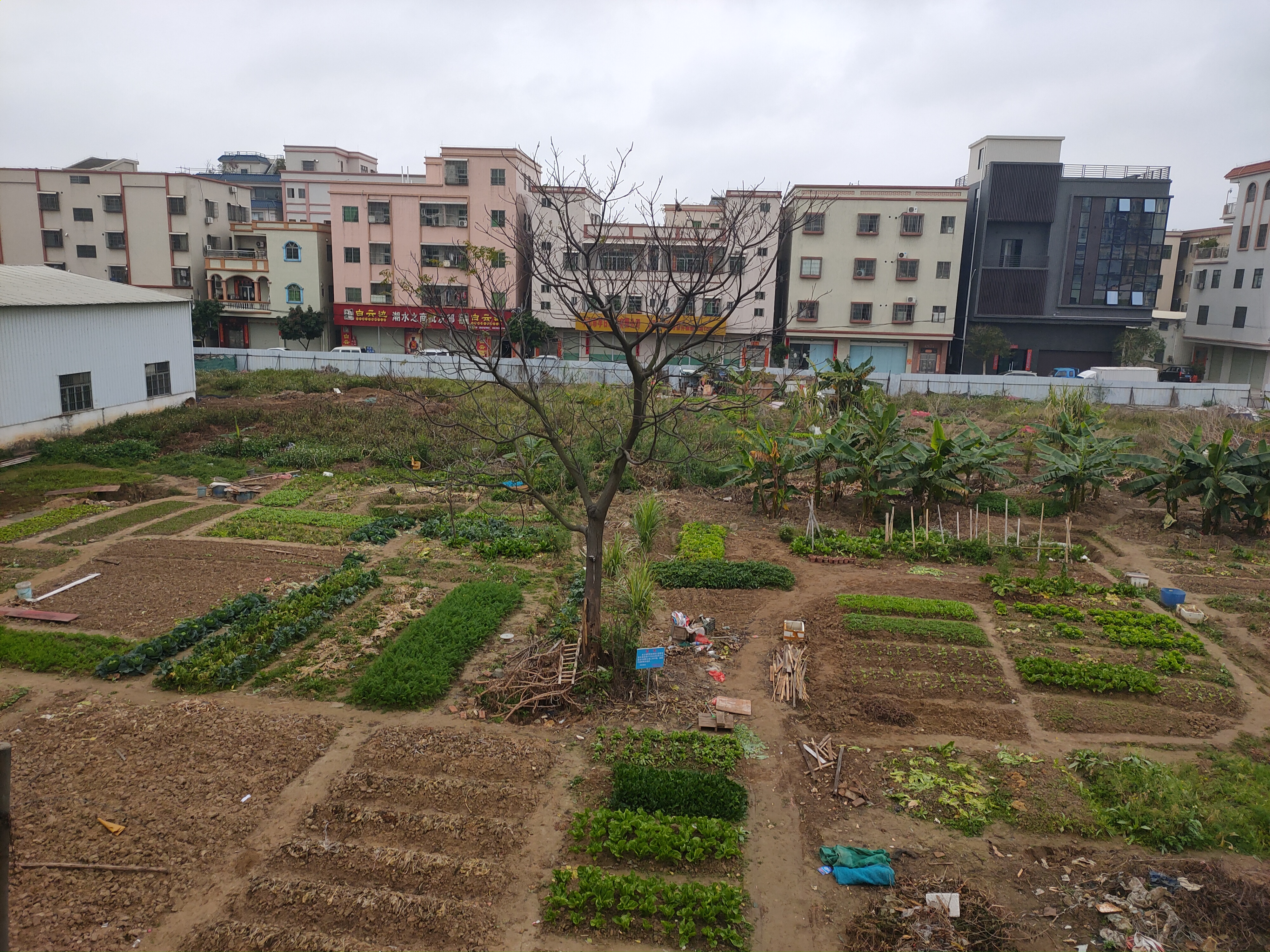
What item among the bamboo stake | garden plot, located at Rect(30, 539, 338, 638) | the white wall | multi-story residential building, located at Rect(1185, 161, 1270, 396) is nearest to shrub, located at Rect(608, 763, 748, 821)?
garden plot, located at Rect(30, 539, 338, 638)

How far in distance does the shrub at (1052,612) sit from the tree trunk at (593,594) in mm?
6939

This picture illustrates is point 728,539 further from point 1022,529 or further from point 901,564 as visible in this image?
point 1022,529

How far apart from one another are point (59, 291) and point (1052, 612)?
26.6m

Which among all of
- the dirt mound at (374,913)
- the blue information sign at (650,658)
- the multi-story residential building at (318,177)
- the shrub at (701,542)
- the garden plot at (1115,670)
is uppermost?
the multi-story residential building at (318,177)

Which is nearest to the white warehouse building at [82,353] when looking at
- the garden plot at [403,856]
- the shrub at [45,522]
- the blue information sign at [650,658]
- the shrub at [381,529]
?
the shrub at [45,522]

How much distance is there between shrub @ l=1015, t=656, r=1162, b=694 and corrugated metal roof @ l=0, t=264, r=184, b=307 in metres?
24.1

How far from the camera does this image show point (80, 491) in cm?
1919

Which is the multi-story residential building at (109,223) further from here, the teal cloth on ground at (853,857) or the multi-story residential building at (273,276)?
the teal cloth on ground at (853,857)

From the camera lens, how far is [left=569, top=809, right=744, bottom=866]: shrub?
24.7 feet

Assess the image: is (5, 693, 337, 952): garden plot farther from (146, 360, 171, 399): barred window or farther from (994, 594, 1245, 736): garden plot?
(146, 360, 171, 399): barred window

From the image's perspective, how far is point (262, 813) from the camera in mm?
8125

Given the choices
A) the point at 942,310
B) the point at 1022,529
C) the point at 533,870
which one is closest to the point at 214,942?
the point at 533,870

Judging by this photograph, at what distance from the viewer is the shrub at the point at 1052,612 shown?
1305 centimetres

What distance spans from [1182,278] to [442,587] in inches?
2349
